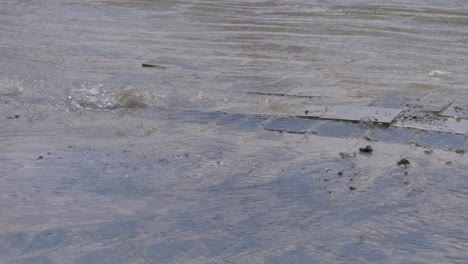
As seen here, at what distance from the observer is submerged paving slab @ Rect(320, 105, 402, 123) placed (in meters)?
9.07

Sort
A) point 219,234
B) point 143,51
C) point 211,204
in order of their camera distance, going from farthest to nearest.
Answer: point 143,51 < point 211,204 < point 219,234

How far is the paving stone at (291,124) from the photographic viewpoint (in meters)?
8.88

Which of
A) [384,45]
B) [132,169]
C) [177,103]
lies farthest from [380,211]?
[384,45]

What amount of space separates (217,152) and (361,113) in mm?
1726

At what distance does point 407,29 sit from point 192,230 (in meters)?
8.46

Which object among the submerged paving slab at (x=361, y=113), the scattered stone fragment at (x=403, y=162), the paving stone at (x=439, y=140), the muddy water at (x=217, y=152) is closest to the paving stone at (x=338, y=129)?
the muddy water at (x=217, y=152)

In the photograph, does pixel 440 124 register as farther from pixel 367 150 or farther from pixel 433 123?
pixel 367 150


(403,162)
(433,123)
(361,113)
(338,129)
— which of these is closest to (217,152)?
(338,129)

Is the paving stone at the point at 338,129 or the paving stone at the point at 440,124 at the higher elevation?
the paving stone at the point at 440,124

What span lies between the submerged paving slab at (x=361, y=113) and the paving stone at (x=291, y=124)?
225 millimetres

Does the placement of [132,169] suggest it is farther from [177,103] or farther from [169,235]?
[177,103]

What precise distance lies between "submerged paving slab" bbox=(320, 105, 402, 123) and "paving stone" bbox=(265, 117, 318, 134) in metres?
0.22

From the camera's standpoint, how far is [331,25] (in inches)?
578

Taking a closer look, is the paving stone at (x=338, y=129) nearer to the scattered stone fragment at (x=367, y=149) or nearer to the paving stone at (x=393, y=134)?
the paving stone at (x=393, y=134)
